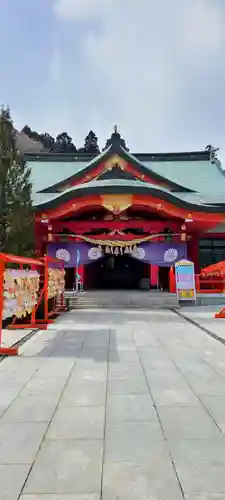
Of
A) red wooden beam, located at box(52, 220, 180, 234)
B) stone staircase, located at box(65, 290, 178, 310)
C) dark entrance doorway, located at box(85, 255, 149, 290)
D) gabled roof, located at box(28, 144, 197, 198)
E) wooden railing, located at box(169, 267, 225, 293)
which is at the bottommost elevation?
stone staircase, located at box(65, 290, 178, 310)

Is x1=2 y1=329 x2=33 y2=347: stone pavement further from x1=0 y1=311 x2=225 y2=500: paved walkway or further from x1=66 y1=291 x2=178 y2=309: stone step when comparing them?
x1=66 y1=291 x2=178 y2=309: stone step

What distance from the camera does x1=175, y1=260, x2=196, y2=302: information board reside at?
1491cm

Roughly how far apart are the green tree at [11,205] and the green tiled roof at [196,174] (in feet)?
32.4

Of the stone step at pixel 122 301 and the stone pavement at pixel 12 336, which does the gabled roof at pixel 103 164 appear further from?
the stone pavement at pixel 12 336

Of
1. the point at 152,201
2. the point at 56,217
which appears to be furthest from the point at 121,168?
the point at 56,217

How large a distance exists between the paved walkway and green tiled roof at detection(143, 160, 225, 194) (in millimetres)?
16862

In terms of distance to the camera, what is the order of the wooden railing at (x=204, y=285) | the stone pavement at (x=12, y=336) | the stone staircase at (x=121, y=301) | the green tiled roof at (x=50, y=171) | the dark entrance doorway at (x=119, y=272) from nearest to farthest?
the stone pavement at (x=12, y=336), the stone staircase at (x=121, y=301), the wooden railing at (x=204, y=285), the dark entrance doorway at (x=119, y=272), the green tiled roof at (x=50, y=171)

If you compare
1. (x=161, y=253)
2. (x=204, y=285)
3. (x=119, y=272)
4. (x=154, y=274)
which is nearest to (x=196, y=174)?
(x=119, y=272)

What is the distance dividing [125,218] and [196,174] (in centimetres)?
798

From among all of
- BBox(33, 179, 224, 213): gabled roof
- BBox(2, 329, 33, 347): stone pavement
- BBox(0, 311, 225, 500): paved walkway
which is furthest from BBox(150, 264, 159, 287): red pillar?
BBox(0, 311, 225, 500): paved walkway

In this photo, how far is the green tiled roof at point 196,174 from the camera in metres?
22.6

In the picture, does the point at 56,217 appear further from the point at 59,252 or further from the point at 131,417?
the point at 131,417

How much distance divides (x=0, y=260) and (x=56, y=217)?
1104 cm

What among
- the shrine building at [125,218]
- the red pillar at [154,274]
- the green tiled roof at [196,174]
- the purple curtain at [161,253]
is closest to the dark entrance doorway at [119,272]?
the shrine building at [125,218]
